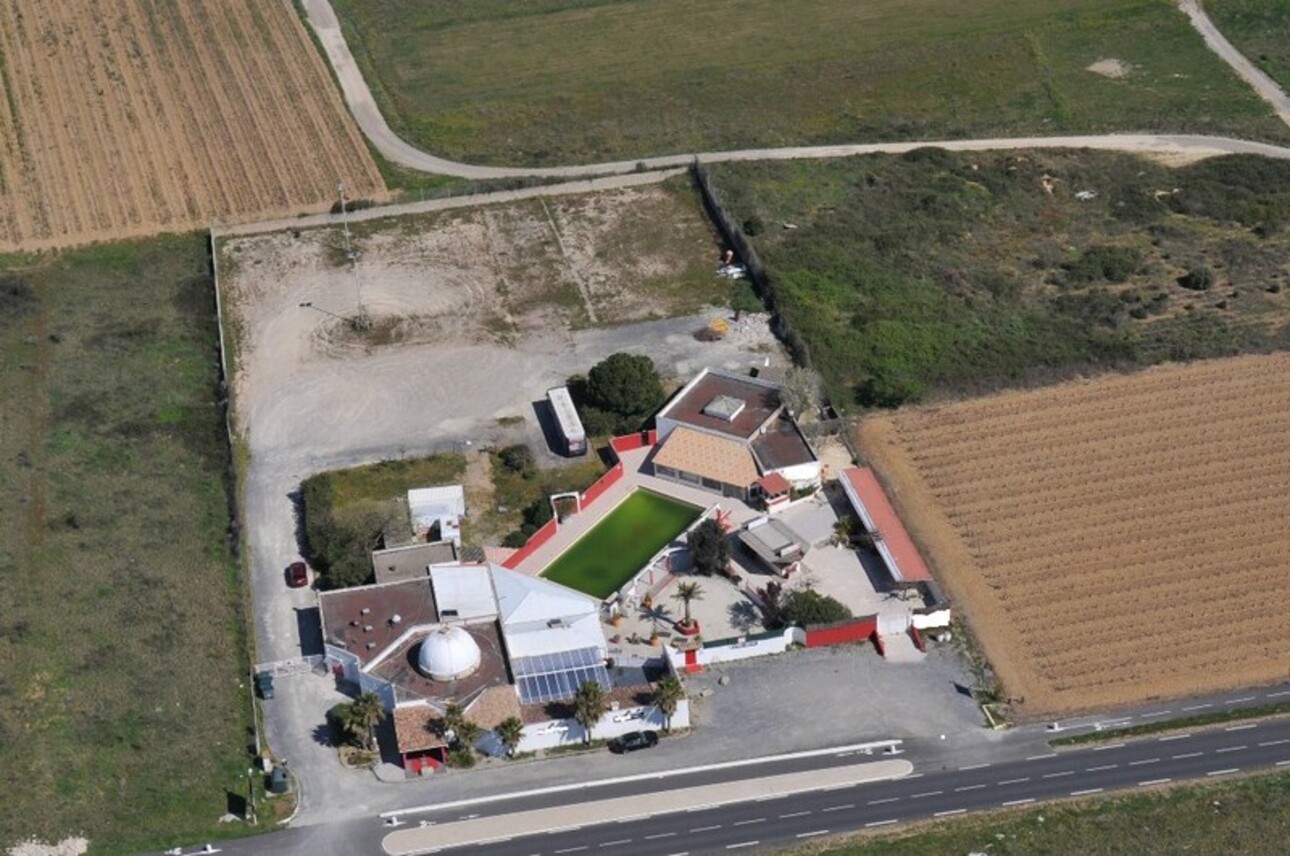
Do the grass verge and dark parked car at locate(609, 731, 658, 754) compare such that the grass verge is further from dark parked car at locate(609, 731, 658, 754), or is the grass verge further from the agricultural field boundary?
the agricultural field boundary

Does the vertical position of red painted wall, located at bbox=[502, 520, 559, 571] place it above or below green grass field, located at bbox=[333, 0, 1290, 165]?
below

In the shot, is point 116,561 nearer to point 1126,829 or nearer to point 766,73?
point 1126,829

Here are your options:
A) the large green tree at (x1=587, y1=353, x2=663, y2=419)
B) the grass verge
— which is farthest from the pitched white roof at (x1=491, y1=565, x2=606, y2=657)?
the grass verge

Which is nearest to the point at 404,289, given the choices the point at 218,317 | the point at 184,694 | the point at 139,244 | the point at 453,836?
the point at 218,317

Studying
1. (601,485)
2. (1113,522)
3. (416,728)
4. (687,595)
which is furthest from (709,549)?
(1113,522)

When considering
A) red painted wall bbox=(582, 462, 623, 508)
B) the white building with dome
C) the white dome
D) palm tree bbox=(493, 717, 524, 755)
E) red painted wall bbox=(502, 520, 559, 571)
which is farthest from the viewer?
red painted wall bbox=(582, 462, 623, 508)

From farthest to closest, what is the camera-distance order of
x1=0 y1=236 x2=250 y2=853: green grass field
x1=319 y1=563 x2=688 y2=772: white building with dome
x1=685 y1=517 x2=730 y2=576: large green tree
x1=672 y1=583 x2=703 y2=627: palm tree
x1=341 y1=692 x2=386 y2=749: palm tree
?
x1=685 y1=517 x2=730 y2=576: large green tree → x1=672 y1=583 x2=703 y2=627: palm tree → x1=319 y1=563 x2=688 y2=772: white building with dome → x1=341 y1=692 x2=386 y2=749: palm tree → x1=0 y1=236 x2=250 y2=853: green grass field

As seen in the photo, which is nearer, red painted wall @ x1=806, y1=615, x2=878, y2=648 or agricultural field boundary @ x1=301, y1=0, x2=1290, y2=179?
red painted wall @ x1=806, y1=615, x2=878, y2=648

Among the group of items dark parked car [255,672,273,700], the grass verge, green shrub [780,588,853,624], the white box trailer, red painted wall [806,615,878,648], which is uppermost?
the white box trailer
